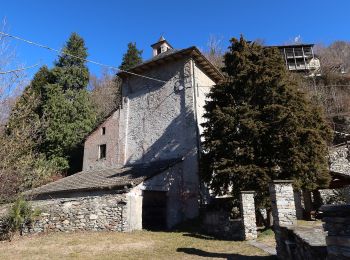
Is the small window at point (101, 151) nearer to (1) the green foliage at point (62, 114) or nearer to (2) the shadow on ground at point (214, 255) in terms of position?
(1) the green foliage at point (62, 114)

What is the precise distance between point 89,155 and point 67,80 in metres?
9.12

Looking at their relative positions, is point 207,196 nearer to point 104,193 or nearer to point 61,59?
point 104,193

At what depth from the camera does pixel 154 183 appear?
1692 centimetres

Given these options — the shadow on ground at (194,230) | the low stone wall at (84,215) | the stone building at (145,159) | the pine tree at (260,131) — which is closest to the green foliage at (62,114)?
the stone building at (145,159)

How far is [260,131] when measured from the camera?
14.3 metres

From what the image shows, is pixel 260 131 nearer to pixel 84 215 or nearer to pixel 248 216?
pixel 248 216

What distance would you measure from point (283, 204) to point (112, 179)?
1162cm

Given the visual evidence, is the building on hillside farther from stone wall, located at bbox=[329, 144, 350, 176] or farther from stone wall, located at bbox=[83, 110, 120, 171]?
stone wall, located at bbox=[83, 110, 120, 171]

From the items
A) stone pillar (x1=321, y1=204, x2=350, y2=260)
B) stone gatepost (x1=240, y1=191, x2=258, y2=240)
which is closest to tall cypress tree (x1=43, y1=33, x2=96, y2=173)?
stone gatepost (x1=240, y1=191, x2=258, y2=240)

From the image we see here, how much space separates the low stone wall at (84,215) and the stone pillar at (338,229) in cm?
1206

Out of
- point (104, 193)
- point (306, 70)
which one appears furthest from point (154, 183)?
point (306, 70)

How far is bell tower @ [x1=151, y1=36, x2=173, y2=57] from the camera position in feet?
78.9

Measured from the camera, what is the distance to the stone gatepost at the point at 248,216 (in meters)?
12.1

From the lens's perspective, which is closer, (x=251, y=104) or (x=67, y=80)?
(x=251, y=104)
